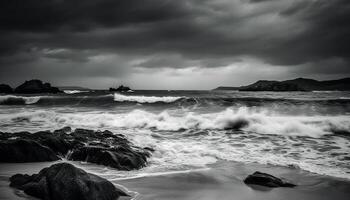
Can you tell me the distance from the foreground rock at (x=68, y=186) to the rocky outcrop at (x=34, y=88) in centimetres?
6736

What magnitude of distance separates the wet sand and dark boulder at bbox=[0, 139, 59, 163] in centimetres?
30

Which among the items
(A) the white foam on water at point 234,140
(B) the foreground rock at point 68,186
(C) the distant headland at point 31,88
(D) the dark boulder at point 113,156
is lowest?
(A) the white foam on water at point 234,140

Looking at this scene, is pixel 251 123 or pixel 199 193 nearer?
pixel 199 193

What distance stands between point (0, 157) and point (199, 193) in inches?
180

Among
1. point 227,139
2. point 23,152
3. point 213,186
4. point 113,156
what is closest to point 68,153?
point 23,152

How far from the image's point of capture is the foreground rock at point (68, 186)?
3475mm

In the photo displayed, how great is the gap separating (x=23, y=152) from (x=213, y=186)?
4385mm

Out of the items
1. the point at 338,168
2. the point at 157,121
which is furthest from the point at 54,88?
the point at 338,168

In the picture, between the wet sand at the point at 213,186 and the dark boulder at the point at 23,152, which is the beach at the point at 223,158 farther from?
the dark boulder at the point at 23,152

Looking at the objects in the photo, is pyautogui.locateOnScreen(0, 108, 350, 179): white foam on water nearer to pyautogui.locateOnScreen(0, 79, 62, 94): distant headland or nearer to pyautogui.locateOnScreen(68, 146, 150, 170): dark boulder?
pyautogui.locateOnScreen(68, 146, 150, 170): dark boulder

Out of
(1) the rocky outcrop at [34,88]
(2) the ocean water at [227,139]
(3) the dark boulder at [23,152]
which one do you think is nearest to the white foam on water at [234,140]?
(2) the ocean water at [227,139]

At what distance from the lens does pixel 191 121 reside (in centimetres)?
1427

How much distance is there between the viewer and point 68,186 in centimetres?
350

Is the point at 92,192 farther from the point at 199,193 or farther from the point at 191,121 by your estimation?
the point at 191,121
